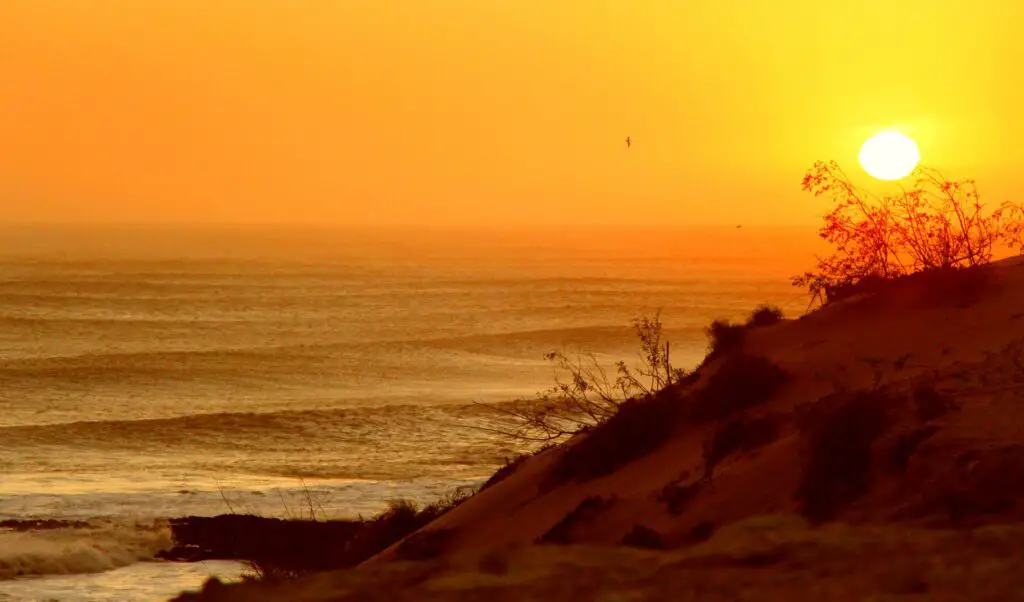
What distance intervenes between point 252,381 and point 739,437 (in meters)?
34.7

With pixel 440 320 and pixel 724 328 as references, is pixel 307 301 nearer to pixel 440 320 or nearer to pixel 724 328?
pixel 440 320

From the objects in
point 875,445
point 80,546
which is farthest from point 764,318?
point 80,546

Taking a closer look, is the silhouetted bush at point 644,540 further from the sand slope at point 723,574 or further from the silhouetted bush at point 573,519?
the silhouetted bush at point 573,519

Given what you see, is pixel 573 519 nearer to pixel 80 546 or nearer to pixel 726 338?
pixel 726 338

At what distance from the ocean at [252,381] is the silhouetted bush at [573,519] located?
12.1ft

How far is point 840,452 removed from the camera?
760 cm

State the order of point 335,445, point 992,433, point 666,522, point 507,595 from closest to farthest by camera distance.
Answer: point 507,595 → point 992,433 → point 666,522 → point 335,445

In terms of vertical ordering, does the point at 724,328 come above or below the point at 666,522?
above

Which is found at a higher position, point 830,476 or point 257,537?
point 830,476

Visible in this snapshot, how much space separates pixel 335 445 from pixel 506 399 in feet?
24.1

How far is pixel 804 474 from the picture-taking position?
768 centimetres

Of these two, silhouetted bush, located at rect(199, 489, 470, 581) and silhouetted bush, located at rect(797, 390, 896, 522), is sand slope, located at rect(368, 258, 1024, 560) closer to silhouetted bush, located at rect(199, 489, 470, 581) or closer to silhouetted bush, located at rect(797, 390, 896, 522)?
silhouetted bush, located at rect(797, 390, 896, 522)

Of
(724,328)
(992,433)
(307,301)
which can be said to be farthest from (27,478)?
(307,301)

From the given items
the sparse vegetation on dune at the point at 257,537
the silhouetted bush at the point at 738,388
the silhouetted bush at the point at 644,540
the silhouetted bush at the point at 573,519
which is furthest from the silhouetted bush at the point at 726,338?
the silhouetted bush at the point at 644,540
